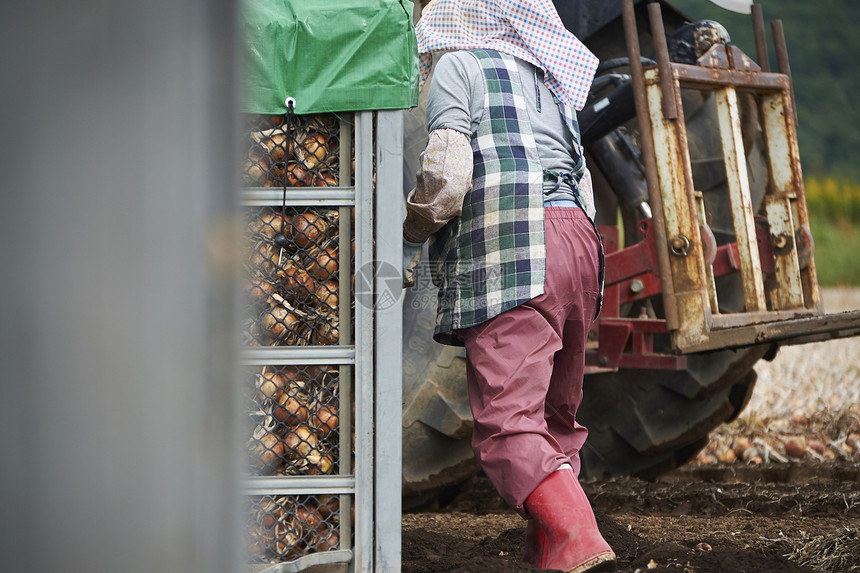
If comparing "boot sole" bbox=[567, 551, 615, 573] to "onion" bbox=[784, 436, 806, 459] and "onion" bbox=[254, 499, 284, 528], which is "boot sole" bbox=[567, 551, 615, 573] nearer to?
"onion" bbox=[254, 499, 284, 528]

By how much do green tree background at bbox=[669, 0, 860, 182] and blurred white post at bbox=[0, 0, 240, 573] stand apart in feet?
84.9

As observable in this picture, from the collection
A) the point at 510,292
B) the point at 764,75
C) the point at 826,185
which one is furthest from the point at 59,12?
the point at 826,185

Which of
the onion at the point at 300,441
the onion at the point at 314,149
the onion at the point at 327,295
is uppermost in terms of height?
the onion at the point at 314,149

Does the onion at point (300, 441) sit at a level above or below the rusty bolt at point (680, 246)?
below

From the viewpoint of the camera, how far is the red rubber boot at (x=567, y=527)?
2.01 meters

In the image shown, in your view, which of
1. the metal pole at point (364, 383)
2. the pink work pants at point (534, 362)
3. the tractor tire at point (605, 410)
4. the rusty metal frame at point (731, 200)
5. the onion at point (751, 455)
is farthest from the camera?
the onion at point (751, 455)

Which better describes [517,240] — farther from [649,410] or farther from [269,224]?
[649,410]

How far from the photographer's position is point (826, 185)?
69.6 ft

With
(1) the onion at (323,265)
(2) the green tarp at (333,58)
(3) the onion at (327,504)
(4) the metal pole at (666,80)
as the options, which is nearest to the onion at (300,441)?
(3) the onion at (327,504)

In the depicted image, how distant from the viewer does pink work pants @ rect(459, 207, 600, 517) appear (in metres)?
2.07

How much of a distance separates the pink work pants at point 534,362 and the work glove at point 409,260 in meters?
0.19

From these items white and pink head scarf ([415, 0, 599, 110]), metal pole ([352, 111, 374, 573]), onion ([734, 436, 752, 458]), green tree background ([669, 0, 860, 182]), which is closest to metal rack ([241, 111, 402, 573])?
metal pole ([352, 111, 374, 573])

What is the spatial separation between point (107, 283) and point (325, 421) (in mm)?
1649

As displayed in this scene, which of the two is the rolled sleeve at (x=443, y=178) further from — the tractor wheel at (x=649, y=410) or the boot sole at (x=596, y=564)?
the tractor wheel at (x=649, y=410)
